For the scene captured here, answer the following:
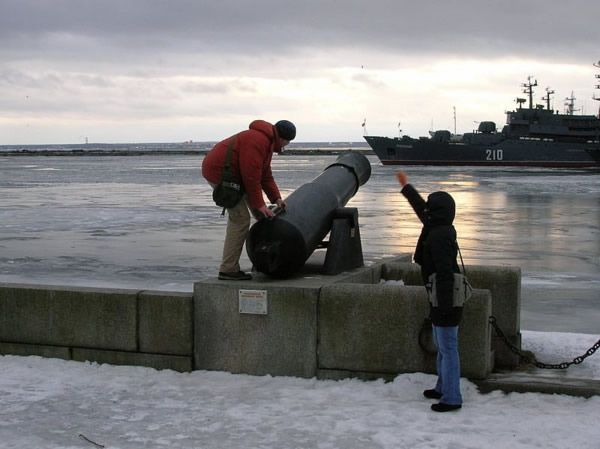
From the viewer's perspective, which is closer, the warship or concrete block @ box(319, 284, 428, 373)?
concrete block @ box(319, 284, 428, 373)

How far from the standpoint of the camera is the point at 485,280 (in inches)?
280

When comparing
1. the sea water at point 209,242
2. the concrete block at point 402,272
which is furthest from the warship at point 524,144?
the concrete block at point 402,272

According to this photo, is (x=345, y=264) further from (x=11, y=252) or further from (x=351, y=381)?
(x=11, y=252)

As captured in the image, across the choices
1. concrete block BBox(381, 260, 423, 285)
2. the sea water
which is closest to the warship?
the sea water

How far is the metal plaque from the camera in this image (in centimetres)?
632

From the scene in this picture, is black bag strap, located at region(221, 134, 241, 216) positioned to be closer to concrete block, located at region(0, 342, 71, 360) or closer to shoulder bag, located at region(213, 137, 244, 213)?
shoulder bag, located at region(213, 137, 244, 213)

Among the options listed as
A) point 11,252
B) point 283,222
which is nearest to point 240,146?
point 283,222

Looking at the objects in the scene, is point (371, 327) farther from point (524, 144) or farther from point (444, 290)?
point (524, 144)

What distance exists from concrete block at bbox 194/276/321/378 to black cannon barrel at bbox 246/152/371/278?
0.17 meters

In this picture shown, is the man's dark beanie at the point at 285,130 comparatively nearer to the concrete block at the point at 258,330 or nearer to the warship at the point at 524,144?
the concrete block at the point at 258,330

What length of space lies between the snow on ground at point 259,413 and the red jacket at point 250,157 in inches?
55.8

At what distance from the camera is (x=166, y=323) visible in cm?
655

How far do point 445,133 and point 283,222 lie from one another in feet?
254

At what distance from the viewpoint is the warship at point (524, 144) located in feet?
252
